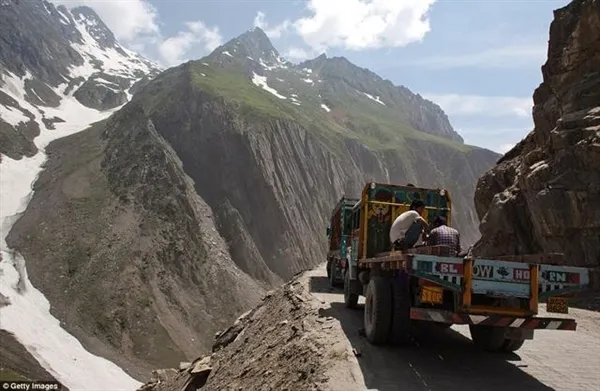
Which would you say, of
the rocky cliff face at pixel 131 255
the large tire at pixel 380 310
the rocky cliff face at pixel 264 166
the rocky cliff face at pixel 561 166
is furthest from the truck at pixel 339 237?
the rocky cliff face at pixel 264 166

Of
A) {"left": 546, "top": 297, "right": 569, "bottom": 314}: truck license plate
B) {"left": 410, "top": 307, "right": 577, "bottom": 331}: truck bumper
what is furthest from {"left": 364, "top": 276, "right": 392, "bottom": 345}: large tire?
{"left": 546, "top": 297, "right": 569, "bottom": 314}: truck license plate

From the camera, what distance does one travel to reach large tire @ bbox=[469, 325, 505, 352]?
9188 mm

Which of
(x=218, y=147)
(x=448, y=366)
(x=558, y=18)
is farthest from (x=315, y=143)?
(x=448, y=366)

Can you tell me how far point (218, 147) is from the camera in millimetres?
83625

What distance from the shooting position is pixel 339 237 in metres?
18.4

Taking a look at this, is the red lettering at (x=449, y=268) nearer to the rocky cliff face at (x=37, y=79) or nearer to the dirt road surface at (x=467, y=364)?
the dirt road surface at (x=467, y=364)

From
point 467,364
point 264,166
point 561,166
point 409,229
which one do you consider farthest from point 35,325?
point 264,166

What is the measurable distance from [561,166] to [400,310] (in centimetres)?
1626

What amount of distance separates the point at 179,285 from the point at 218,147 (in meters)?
32.2

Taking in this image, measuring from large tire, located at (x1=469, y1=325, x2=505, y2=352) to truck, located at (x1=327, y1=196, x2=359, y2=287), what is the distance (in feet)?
18.7

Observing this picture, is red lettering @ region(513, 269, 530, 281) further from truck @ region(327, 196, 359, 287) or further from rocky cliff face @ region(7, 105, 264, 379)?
rocky cliff face @ region(7, 105, 264, 379)

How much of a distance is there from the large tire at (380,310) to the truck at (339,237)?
19.9 feet

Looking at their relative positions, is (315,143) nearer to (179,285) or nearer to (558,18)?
(179,285)

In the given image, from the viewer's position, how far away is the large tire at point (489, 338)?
30.1ft
